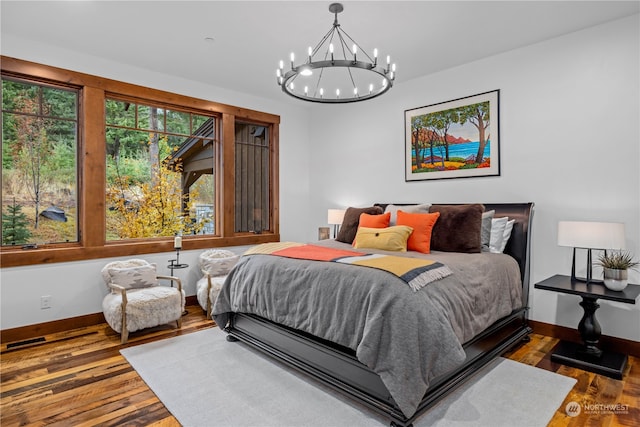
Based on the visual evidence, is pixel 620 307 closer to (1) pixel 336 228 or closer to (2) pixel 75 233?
(1) pixel 336 228

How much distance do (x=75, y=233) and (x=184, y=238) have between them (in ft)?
3.88

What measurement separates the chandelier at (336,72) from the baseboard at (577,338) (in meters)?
2.75

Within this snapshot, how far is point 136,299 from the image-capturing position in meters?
3.39

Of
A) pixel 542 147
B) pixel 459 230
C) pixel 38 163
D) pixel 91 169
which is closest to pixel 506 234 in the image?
pixel 459 230

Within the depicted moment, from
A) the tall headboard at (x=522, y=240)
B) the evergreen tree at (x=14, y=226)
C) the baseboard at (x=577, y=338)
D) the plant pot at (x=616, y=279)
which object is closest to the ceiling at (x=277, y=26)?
the evergreen tree at (x=14, y=226)

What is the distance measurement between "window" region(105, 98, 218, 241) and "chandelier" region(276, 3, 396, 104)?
1493 mm

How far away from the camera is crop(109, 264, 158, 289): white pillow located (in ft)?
11.9

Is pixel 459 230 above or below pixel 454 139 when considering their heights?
below

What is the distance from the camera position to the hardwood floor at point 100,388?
6.97 feet

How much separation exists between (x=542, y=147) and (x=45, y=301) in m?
5.13

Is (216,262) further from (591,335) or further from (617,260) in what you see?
(617,260)

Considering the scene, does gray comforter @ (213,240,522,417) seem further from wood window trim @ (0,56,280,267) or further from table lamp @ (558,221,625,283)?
wood window trim @ (0,56,280,267)

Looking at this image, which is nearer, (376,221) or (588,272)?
(588,272)

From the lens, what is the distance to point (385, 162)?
4914mm
